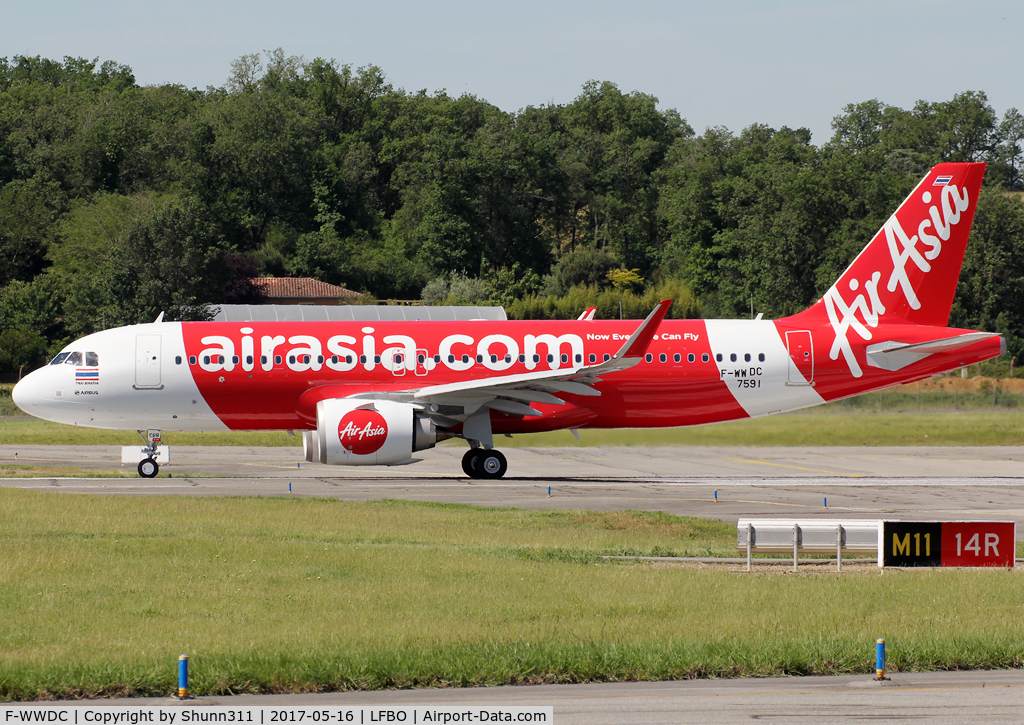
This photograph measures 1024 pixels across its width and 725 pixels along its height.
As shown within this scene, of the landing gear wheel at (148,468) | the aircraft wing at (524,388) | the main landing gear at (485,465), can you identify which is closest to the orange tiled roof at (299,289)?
the landing gear wheel at (148,468)

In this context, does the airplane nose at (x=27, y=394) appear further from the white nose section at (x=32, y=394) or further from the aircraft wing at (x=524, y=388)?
the aircraft wing at (x=524, y=388)

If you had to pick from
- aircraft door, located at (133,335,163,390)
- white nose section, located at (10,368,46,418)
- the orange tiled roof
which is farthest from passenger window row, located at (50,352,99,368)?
the orange tiled roof

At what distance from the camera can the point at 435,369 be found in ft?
109

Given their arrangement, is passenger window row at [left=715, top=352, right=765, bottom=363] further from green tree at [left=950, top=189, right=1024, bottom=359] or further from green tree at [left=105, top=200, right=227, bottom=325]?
green tree at [left=950, top=189, right=1024, bottom=359]

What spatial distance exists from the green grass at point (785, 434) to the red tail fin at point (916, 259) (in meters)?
5.23

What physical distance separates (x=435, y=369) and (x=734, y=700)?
74.1 feet

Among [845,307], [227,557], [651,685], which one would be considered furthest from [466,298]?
[651,685]

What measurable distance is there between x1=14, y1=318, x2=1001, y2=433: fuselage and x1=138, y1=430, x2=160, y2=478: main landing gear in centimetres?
41

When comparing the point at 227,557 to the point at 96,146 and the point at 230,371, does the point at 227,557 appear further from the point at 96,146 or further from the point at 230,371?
the point at 96,146

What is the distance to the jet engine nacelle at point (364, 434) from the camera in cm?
3073

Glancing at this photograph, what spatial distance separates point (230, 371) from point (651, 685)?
23150mm

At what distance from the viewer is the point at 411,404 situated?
31.9 metres

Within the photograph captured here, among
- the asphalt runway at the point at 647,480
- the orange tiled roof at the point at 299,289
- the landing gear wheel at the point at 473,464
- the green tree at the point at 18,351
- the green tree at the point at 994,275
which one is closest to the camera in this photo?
the asphalt runway at the point at 647,480

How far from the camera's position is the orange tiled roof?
109312 mm
